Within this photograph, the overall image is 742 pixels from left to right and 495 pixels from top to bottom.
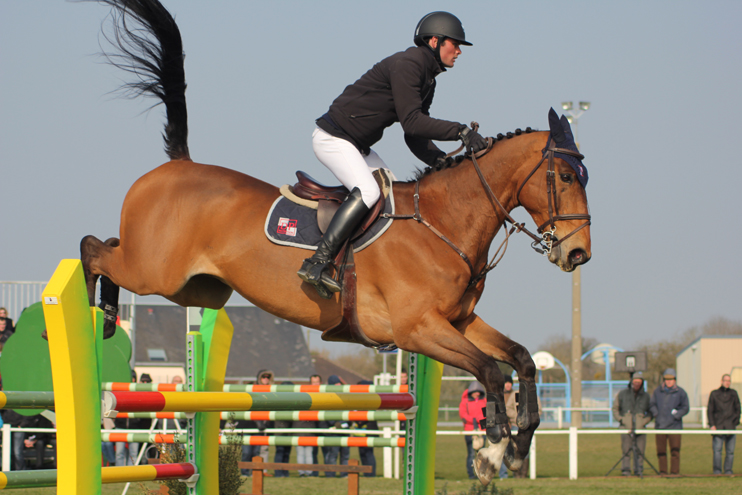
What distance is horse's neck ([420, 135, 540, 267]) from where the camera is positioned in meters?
4.14

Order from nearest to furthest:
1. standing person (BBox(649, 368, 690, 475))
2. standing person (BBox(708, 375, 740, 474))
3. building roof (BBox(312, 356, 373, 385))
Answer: standing person (BBox(708, 375, 740, 474)) → standing person (BBox(649, 368, 690, 475)) → building roof (BBox(312, 356, 373, 385))

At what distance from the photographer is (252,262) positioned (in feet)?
14.0

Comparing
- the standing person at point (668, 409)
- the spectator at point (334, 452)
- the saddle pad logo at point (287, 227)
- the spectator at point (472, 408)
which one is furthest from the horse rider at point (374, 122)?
the standing person at point (668, 409)

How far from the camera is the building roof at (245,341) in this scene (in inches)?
864

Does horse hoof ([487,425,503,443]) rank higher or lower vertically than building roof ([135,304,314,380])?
lower


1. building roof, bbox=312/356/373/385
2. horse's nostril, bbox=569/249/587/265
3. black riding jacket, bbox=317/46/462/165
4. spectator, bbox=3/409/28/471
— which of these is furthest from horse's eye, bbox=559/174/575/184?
building roof, bbox=312/356/373/385

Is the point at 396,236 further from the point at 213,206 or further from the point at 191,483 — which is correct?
the point at 191,483

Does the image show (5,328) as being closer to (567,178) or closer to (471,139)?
(471,139)

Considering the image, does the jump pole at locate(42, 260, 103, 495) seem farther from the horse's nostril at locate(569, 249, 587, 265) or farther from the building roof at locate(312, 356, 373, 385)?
the building roof at locate(312, 356, 373, 385)

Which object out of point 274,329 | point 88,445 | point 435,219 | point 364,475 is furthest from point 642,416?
point 274,329

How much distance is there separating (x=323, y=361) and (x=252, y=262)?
44.7 m

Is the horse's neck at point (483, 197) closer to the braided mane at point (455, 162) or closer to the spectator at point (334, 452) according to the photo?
the braided mane at point (455, 162)

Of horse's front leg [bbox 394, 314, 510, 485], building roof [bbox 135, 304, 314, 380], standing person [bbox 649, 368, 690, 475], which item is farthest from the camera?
building roof [bbox 135, 304, 314, 380]

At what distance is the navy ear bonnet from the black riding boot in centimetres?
105
